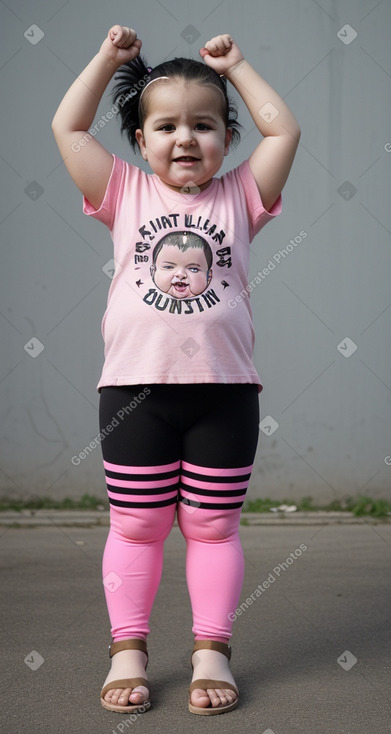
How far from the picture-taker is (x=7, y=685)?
1948mm

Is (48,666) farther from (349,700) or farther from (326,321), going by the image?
(326,321)


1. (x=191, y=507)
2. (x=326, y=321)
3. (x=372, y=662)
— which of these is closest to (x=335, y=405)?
(x=326, y=321)

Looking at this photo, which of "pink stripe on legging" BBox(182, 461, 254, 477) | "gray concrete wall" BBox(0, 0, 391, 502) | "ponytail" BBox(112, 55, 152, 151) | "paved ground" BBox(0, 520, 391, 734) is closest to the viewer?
"paved ground" BBox(0, 520, 391, 734)

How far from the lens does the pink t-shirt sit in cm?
185

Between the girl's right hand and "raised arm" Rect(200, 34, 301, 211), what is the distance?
17 centimetres

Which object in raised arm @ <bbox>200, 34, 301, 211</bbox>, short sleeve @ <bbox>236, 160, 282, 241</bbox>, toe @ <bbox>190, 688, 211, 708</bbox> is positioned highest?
raised arm @ <bbox>200, 34, 301, 211</bbox>

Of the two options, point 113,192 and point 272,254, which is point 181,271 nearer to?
point 113,192

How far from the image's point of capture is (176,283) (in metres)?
1.88

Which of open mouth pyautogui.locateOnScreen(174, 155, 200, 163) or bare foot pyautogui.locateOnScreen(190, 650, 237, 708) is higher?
open mouth pyautogui.locateOnScreen(174, 155, 200, 163)

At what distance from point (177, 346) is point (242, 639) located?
0.94m

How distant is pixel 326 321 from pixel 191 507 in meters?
2.14

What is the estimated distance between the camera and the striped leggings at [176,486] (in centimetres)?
188

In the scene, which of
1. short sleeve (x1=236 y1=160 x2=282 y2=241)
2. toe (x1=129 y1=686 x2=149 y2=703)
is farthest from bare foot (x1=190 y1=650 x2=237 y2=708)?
short sleeve (x1=236 y1=160 x2=282 y2=241)

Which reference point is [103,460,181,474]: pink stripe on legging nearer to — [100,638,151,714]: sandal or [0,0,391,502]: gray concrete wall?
[100,638,151,714]: sandal
